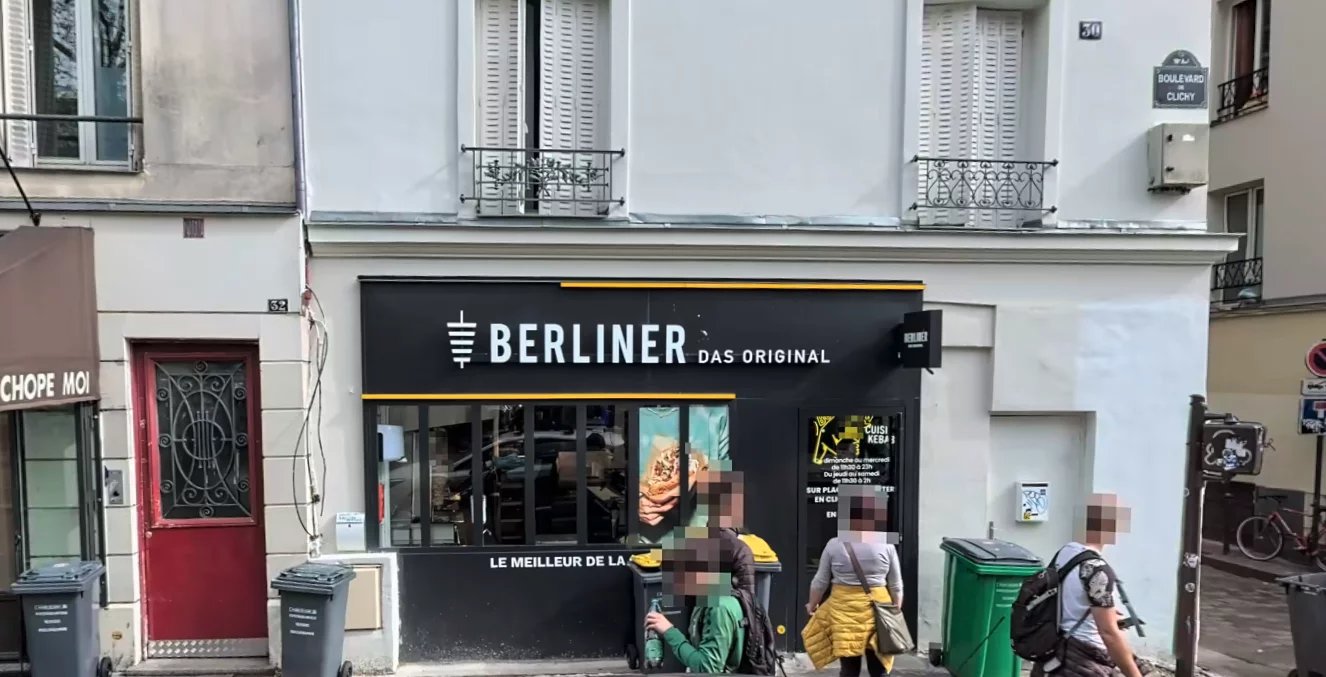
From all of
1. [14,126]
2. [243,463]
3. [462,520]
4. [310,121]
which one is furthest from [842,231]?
[14,126]

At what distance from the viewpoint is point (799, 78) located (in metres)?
6.15

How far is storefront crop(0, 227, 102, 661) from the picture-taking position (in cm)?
484

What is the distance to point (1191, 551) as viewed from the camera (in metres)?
5.81

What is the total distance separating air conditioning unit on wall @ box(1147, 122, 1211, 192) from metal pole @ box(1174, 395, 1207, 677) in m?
1.91

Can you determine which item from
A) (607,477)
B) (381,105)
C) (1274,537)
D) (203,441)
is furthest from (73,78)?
(1274,537)

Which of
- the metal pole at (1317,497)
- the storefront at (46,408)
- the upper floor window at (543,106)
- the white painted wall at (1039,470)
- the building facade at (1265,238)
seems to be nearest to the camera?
the storefront at (46,408)

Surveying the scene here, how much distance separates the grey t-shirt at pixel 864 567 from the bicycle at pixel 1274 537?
801 centimetres

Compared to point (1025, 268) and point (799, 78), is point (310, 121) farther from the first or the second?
point (1025, 268)

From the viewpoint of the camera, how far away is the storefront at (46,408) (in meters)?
4.84

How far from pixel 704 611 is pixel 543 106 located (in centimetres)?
457

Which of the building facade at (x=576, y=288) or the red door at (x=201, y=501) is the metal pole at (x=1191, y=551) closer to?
the building facade at (x=576, y=288)

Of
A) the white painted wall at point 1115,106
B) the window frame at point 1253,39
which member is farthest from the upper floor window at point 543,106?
the window frame at point 1253,39

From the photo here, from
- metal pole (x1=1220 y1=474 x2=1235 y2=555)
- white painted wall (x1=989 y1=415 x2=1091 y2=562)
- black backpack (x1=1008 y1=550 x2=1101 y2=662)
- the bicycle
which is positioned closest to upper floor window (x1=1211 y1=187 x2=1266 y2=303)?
metal pole (x1=1220 y1=474 x2=1235 y2=555)

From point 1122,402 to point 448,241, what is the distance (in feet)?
20.2
